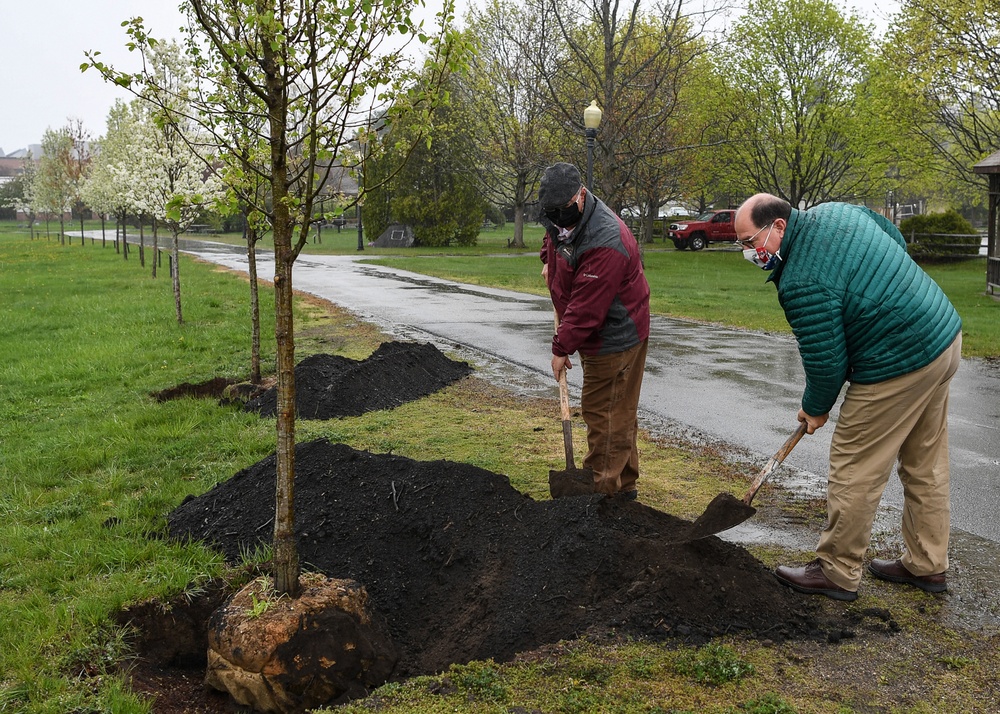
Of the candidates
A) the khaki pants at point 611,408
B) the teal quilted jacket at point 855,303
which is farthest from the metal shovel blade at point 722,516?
the khaki pants at point 611,408

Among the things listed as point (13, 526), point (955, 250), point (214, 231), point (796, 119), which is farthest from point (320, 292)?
point (214, 231)

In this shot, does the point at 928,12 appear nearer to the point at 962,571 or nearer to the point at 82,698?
the point at 962,571

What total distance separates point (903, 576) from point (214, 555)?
135 inches

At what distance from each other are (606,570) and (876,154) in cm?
2908

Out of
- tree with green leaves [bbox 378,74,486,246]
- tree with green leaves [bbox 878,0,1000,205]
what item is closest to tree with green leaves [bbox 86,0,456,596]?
tree with green leaves [bbox 878,0,1000,205]

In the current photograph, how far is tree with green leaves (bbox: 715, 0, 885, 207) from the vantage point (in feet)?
94.7

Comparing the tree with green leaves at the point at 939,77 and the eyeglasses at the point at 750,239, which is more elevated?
the tree with green leaves at the point at 939,77

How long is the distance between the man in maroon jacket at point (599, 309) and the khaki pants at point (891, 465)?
1240 millimetres

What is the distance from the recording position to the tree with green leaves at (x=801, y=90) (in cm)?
2888

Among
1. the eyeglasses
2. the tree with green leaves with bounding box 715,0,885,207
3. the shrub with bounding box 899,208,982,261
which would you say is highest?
the tree with green leaves with bounding box 715,0,885,207

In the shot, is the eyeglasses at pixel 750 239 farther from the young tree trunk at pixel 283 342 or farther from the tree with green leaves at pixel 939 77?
the tree with green leaves at pixel 939 77

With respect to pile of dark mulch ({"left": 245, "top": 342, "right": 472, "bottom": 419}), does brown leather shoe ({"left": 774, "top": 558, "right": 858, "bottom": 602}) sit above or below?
below

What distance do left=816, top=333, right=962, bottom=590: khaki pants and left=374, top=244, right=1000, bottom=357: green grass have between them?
822 cm

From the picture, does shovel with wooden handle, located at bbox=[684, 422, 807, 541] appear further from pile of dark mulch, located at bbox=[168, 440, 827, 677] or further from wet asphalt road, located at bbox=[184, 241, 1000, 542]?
wet asphalt road, located at bbox=[184, 241, 1000, 542]
